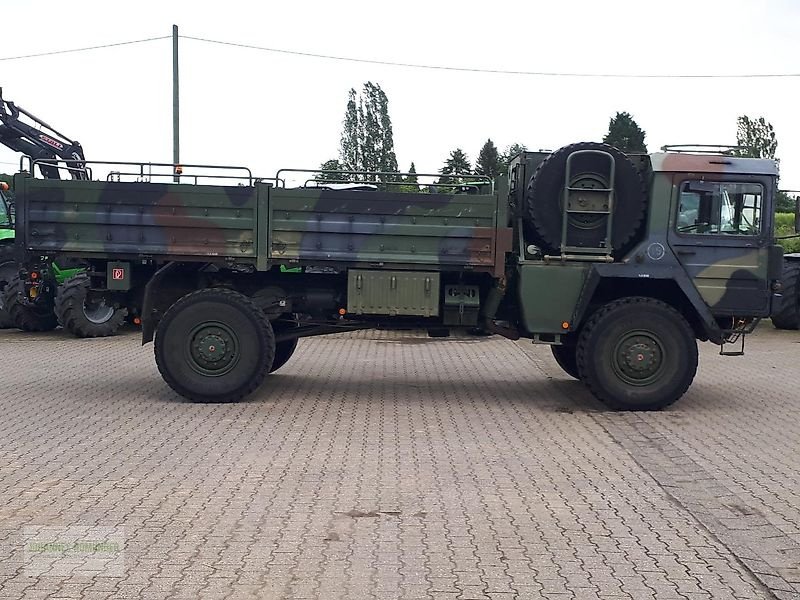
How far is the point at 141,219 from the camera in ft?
32.4

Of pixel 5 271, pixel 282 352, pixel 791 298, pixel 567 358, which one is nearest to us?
pixel 567 358

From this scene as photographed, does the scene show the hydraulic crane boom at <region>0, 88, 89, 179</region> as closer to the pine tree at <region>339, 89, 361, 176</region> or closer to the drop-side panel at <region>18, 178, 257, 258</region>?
the drop-side panel at <region>18, 178, 257, 258</region>

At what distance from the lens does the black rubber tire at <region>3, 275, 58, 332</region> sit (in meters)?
17.8

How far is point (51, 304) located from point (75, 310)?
1259mm

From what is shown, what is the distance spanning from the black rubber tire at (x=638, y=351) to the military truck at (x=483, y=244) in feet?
0.05

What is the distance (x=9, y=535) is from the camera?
563cm

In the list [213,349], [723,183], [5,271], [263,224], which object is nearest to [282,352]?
[213,349]

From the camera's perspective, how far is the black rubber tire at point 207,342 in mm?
9961

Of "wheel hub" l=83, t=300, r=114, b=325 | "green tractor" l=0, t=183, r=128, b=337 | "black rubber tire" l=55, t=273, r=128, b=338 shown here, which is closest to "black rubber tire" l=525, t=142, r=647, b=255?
"green tractor" l=0, t=183, r=128, b=337

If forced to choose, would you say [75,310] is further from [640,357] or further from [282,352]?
[640,357]

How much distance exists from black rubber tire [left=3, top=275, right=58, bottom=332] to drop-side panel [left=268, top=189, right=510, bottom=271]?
31.2 feet

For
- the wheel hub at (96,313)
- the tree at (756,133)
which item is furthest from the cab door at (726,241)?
the tree at (756,133)

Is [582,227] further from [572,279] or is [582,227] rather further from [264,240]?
[264,240]

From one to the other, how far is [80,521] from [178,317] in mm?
4217
